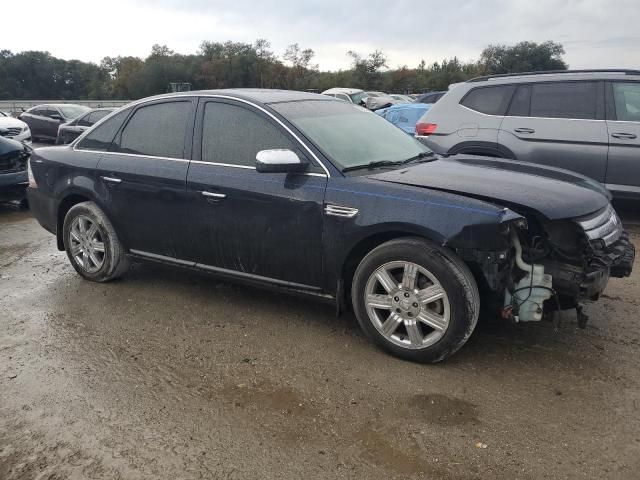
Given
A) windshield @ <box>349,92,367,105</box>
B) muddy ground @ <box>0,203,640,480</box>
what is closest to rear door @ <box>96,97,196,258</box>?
muddy ground @ <box>0,203,640,480</box>

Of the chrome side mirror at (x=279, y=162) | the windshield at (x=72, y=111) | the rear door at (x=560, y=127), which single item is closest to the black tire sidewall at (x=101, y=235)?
the chrome side mirror at (x=279, y=162)

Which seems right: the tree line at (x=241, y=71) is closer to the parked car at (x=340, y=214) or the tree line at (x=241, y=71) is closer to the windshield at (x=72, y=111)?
the windshield at (x=72, y=111)

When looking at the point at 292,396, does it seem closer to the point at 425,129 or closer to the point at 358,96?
the point at 425,129

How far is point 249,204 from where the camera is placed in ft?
13.2

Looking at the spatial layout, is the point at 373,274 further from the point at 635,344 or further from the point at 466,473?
the point at 635,344

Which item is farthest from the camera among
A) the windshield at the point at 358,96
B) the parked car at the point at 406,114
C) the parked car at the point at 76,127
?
the windshield at the point at 358,96

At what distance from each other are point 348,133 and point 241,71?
68547 mm

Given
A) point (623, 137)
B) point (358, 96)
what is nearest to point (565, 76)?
point (623, 137)

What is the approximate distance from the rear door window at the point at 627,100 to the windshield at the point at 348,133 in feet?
10.2

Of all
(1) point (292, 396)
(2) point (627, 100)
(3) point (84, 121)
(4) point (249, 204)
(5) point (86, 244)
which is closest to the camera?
(1) point (292, 396)

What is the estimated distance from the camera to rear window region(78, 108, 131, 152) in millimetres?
4973

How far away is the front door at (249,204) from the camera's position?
12.5ft

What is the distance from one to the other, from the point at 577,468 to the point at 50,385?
2926 millimetres

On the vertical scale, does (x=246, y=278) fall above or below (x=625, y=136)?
below
